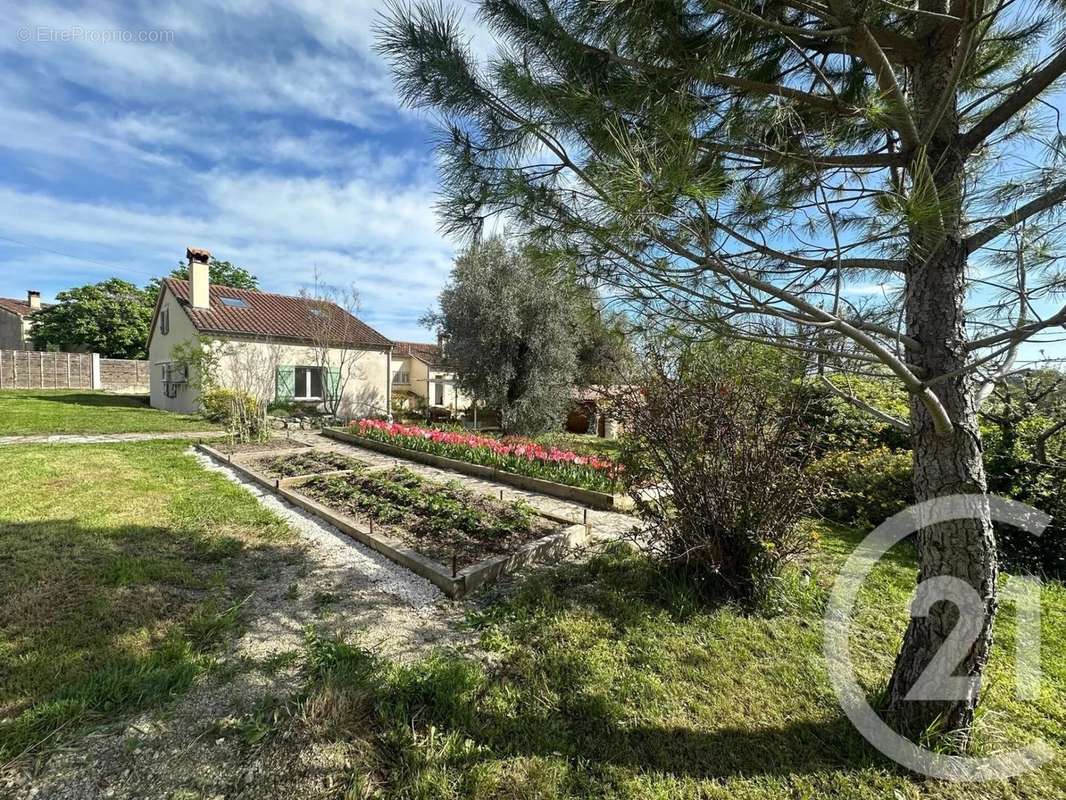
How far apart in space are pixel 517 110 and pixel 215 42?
17.6 feet

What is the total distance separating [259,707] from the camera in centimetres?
197

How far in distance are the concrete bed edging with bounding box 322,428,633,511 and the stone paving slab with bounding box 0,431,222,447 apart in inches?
169

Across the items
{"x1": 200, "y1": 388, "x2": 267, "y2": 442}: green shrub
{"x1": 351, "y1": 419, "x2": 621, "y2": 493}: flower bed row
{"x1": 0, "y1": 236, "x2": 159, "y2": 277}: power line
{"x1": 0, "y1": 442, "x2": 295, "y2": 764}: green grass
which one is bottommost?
{"x1": 0, "y1": 442, "x2": 295, "y2": 764}: green grass

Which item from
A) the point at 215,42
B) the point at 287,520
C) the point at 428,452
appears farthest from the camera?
the point at 428,452

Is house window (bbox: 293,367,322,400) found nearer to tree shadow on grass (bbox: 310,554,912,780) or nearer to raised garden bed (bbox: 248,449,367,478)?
raised garden bed (bbox: 248,449,367,478)

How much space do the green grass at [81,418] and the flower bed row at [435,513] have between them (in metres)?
8.45

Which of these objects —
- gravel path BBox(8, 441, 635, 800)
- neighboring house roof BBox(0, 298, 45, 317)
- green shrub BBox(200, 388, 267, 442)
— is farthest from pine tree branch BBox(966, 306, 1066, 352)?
neighboring house roof BBox(0, 298, 45, 317)

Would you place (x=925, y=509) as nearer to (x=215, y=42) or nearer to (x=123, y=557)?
(x=123, y=557)

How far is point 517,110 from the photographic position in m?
2.27

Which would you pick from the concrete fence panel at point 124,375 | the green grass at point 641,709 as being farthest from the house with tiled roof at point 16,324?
the green grass at point 641,709

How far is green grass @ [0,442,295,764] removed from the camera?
1973 mm

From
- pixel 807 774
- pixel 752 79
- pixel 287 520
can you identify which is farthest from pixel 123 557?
pixel 752 79

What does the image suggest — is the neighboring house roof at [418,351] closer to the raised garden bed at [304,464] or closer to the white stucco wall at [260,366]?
the white stucco wall at [260,366]

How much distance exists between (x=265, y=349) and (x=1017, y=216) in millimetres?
17115
